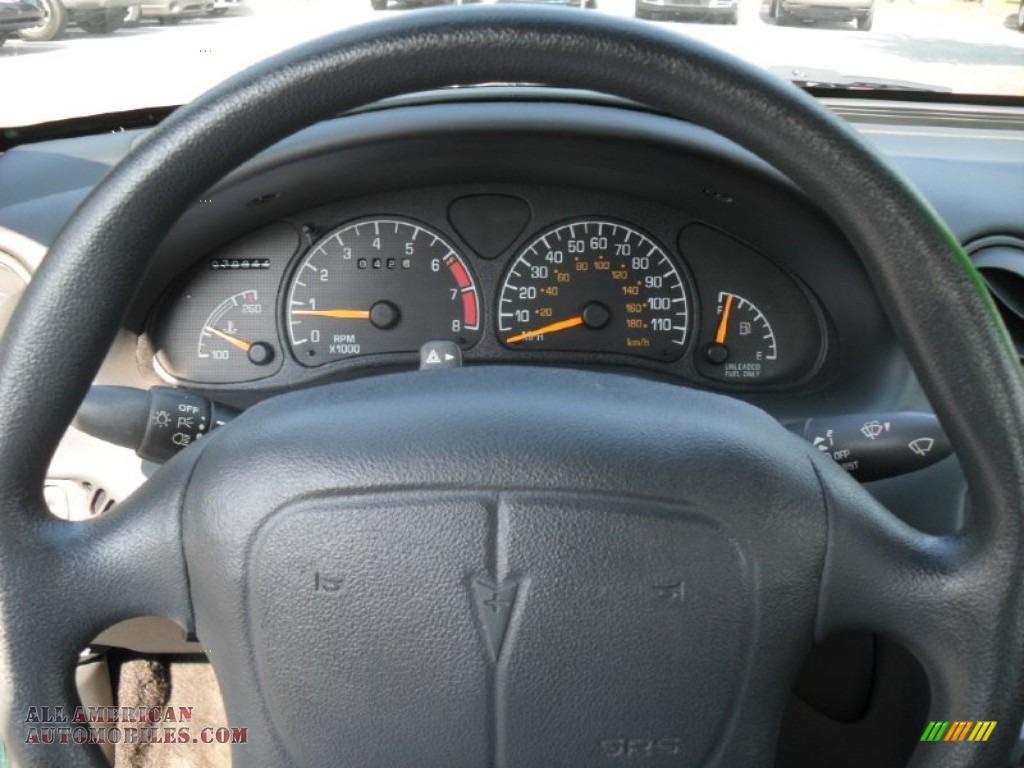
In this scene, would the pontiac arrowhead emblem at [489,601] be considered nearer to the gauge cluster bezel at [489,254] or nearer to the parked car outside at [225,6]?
the gauge cluster bezel at [489,254]

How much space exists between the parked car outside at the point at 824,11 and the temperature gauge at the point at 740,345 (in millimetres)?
714

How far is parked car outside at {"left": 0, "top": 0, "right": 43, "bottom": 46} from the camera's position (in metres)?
2.63

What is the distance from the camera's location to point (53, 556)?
1.10 meters

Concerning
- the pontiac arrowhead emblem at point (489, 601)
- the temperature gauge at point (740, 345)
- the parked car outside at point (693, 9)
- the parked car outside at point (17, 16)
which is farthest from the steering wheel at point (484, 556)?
the parked car outside at point (17, 16)

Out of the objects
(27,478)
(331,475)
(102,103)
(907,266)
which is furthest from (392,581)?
(102,103)

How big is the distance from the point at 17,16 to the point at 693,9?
4.93 ft

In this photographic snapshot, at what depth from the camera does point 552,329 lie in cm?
244

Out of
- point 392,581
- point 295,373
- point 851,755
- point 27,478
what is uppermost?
point 27,478

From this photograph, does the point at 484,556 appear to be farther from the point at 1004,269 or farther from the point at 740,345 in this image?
the point at 1004,269

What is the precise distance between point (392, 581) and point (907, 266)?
534 mm

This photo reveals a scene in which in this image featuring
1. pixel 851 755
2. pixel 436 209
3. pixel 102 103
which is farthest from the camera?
pixel 102 103

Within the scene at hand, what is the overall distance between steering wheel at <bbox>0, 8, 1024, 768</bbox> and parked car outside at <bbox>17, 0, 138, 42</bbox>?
1893 mm

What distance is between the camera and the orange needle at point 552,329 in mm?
2426

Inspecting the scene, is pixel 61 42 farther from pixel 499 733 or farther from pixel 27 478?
pixel 499 733
